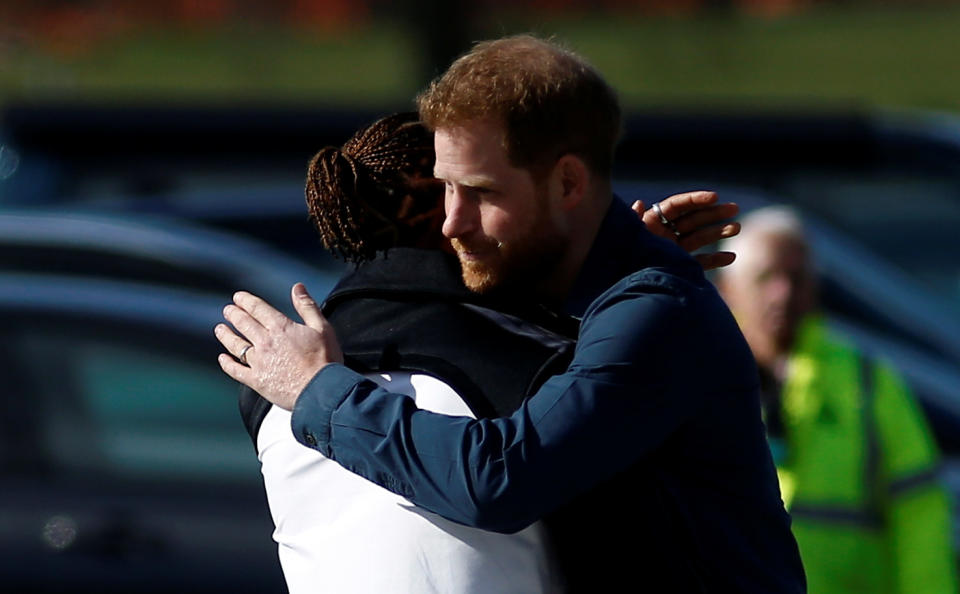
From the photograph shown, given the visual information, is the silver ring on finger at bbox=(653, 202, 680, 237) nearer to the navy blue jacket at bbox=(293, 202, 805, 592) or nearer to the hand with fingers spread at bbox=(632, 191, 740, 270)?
the hand with fingers spread at bbox=(632, 191, 740, 270)

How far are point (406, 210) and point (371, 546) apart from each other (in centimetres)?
44

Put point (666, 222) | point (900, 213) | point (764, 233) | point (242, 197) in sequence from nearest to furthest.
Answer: point (666, 222)
point (764, 233)
point (242, 197)
point (900, 213)

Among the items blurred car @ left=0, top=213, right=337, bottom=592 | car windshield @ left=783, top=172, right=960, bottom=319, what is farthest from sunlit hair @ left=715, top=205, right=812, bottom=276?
car windshield @ left=783, top=172, right=960, bottom=319

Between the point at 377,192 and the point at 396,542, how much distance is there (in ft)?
1.48

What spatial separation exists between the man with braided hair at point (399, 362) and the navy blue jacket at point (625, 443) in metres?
0.06

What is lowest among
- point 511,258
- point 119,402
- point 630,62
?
point 630,62

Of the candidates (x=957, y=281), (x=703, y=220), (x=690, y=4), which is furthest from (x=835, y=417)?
(x=690, y=4)

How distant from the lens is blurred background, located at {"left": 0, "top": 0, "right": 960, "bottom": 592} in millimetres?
4016

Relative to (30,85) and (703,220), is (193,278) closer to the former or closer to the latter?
(703,220)

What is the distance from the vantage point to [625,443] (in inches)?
68.4

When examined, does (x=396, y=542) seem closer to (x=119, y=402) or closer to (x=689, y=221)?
(x=689, y=221)

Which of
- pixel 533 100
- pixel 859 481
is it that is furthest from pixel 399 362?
pixel 859 481

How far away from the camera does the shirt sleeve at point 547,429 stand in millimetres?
1712

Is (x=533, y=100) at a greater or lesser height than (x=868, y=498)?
greater
